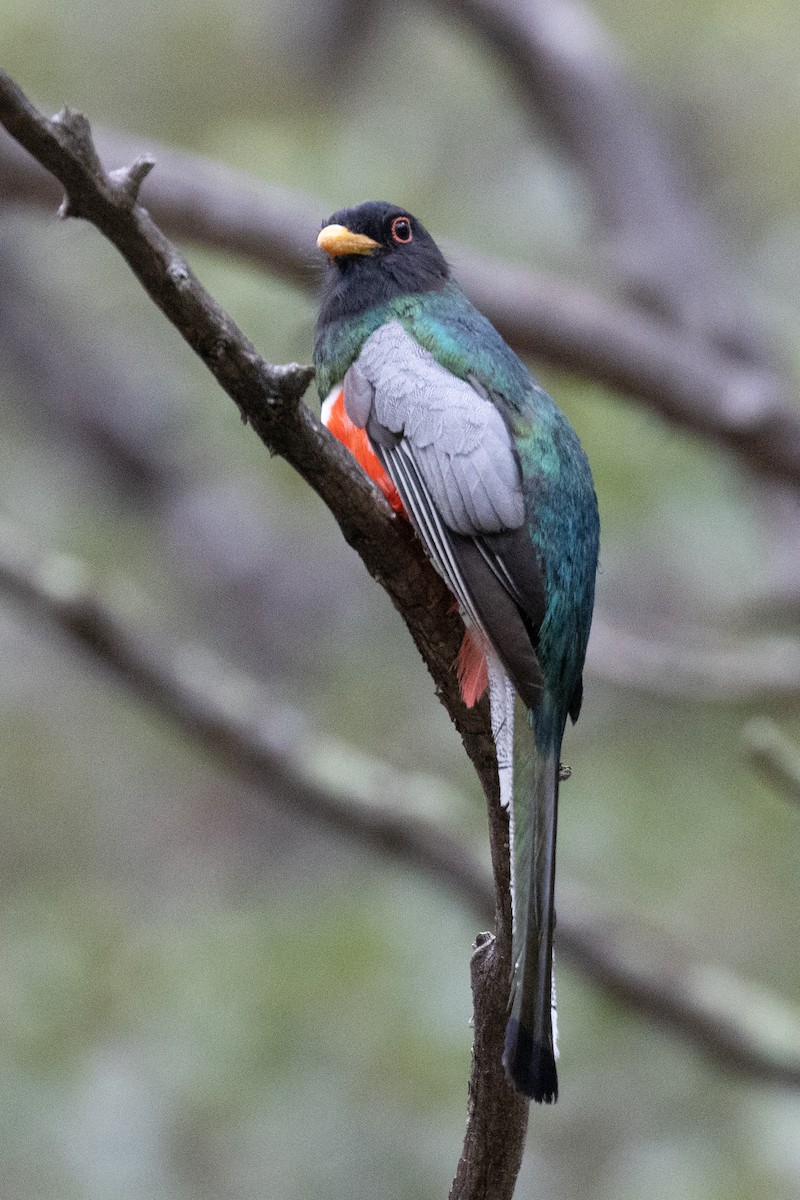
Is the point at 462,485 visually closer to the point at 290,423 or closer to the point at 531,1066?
the point at 290,423

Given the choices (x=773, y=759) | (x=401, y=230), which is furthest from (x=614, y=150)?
(x=773, y=759)

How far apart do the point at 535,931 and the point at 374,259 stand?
166cm

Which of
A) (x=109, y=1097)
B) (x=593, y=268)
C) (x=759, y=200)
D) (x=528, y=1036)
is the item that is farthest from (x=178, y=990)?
(x=759, y=200)

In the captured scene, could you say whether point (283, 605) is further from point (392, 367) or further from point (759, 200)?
point (392, 367)

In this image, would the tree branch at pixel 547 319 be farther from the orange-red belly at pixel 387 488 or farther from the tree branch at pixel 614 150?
the orange-red belly at pixel 387 488

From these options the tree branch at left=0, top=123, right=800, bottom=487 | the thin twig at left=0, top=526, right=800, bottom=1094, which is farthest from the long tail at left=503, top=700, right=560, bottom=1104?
the tree branch at left=0, top=123, right=800, bottom=487

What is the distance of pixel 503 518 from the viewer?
2.72m

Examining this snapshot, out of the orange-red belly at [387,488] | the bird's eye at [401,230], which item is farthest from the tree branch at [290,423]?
the bird's eye at [401,230]

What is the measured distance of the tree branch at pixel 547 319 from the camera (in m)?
5.17

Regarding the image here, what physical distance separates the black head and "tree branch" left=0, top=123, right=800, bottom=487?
1.55 meters

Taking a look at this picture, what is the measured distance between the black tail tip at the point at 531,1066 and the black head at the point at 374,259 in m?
1.62

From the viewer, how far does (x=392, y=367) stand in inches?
120

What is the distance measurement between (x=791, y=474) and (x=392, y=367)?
→ 253 cm

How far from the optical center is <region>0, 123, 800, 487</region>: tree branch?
A: 17.0 ft
